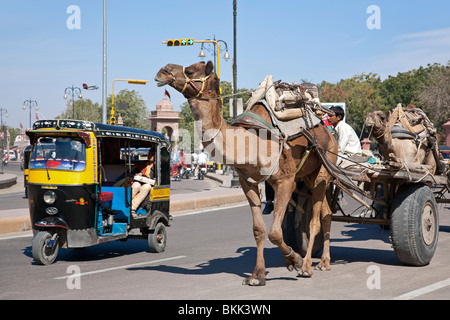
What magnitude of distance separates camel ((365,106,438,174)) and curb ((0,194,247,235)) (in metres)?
9.26

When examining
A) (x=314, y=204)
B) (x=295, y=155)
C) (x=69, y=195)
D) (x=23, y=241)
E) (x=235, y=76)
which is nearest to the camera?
(x=295, y=155)

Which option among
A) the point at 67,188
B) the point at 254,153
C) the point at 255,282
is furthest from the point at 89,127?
the point at 255,282

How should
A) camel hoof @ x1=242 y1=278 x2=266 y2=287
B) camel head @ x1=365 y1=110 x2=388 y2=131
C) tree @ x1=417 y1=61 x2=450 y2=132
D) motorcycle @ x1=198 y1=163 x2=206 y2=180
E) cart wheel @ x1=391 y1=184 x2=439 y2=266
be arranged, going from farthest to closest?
1. tree @ x1=417 y1=61 x2=450 y2=132
2. motorcycle @ x1=198 y1=163 x2=206 y2=180
3. camel head @ x1=365 y1=110 x2=388 y2=131
4. cart wheel @ x1=391 y1=184 x2=439 y2=266
5. camel hoof @ x1=242 y1=278 x2=266 y2=287

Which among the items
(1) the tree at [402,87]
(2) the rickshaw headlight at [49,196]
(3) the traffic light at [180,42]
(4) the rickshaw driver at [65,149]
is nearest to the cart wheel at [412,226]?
(4) the rickshaw driver at [65,149]

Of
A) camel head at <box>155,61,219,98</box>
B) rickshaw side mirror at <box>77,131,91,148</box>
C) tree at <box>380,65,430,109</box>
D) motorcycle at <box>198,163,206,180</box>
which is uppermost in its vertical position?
tree at <box>380,65,430,109</box>

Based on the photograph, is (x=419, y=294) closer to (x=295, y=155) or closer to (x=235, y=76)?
(x=295, y=155)

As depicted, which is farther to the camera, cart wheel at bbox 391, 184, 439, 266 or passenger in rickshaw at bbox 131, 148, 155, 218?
passenger in rickshaw at bbox 131, 148, 155, 218

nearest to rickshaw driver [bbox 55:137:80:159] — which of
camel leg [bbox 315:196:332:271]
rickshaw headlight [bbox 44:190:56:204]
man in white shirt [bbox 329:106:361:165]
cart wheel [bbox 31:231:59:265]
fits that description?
rickshaw headlight [bbox 44:190:56:204]

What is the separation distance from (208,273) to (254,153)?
2134 millimetres

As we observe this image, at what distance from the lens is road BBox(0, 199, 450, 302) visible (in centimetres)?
743

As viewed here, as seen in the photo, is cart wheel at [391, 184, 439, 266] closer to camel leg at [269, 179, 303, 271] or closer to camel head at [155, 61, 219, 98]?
camel leg at [269, 179, 303, 271]

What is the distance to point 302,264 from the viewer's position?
8727 millimetres
